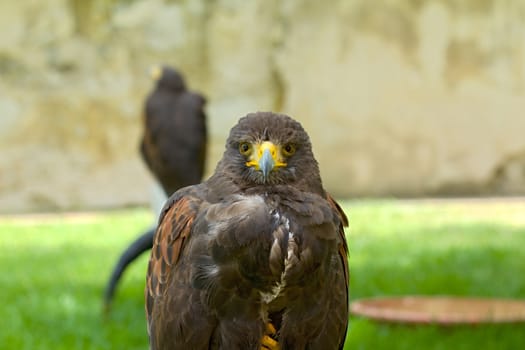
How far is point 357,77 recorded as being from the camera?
38.4ft

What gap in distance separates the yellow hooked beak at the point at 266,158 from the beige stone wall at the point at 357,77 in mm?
9176

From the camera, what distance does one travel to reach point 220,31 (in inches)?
458

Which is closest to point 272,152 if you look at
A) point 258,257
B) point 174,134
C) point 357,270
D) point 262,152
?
point 262,152

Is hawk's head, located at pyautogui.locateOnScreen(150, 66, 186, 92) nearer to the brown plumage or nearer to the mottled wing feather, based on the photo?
the brown plumage

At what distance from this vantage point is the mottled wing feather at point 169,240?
231 cm

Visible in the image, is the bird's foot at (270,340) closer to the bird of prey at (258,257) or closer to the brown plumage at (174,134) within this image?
the bird of prey at (258,257)

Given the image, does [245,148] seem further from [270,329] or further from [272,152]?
[270,329]

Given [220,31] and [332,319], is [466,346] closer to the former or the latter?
[332,319]

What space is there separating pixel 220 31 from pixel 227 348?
381 inches

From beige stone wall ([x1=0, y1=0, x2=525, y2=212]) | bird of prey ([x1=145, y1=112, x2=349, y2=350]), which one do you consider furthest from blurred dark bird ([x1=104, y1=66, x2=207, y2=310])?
beige stone wall ([x1=0, y1=0, x2=525, y2=212])

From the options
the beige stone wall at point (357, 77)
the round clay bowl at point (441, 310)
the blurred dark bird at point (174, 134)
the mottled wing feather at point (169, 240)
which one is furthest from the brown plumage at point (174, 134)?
the beige stone wall at point (357, 77)

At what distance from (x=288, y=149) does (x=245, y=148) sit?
0.34 ft

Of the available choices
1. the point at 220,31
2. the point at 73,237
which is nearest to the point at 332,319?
the point at 73,237

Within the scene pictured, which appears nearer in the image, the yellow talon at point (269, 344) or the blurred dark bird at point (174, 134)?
the yellow talon at point (269, 344)
